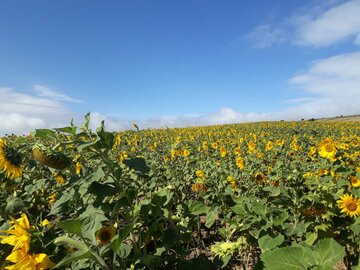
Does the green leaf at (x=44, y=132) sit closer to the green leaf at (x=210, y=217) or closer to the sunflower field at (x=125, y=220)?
the sunflower field at (x=125, y=220)

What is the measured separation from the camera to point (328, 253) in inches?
53.1

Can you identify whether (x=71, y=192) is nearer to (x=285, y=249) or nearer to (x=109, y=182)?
(x=109, y=182)

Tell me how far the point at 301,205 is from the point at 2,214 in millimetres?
2710

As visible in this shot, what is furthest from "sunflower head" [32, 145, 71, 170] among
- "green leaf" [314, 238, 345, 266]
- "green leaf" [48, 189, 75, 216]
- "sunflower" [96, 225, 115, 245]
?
"green leaf" [314, 238, 345, 266]

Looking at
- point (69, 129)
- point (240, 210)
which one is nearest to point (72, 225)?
point (69, 129)

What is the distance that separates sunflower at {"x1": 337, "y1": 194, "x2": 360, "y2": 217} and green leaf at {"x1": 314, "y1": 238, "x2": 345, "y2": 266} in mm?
2094

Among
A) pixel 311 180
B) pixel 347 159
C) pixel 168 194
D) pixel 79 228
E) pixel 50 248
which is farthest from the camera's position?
pixel 347 159

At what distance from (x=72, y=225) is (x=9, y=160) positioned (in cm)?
136

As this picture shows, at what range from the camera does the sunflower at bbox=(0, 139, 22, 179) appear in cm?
262

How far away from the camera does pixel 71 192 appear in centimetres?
212

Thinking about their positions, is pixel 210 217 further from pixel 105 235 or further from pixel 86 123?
pixel 86 123

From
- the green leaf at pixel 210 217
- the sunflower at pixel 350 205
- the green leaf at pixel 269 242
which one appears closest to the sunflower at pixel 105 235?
the green leaf at pixel 210 217

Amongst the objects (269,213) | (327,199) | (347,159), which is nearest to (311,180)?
(327,199)

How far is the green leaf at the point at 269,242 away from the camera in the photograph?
2131 mm
